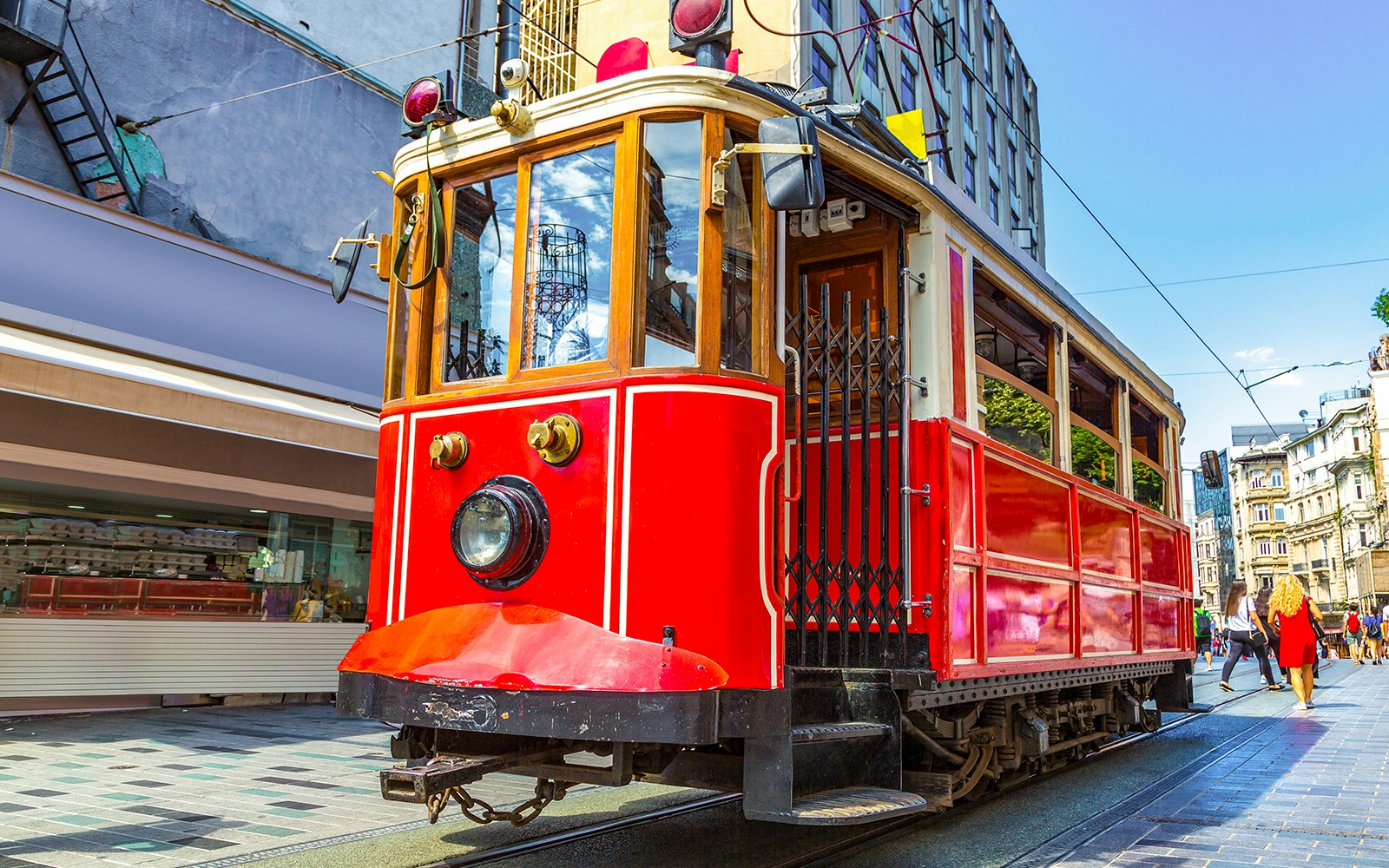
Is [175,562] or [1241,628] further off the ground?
[175,562]

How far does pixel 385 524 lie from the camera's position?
4.65 metres

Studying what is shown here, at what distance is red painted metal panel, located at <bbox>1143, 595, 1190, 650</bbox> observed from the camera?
8.45m

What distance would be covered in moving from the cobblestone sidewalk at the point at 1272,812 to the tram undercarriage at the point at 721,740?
2.97 feet

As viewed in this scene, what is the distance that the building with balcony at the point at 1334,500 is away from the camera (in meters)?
68.0

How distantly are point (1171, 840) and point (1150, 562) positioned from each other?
3.74 meters

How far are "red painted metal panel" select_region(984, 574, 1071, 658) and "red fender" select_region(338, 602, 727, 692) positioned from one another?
2251 mm

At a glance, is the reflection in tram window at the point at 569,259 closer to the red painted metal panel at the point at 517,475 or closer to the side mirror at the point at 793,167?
the red painted metal panel at the point at 517,475

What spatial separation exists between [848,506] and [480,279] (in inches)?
79.8

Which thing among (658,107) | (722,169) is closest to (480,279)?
(658,107)

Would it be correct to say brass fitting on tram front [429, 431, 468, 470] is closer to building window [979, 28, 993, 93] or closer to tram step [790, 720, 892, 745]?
tram step [790, 720, 892, 745]

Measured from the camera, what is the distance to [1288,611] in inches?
499

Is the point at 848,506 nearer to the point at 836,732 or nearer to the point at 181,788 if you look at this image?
the point at 836,732

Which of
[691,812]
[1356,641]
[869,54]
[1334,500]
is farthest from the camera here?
[1334,500]

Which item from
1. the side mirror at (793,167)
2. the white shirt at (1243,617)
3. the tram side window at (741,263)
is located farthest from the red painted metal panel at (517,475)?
the white shirt at (1243,617)
